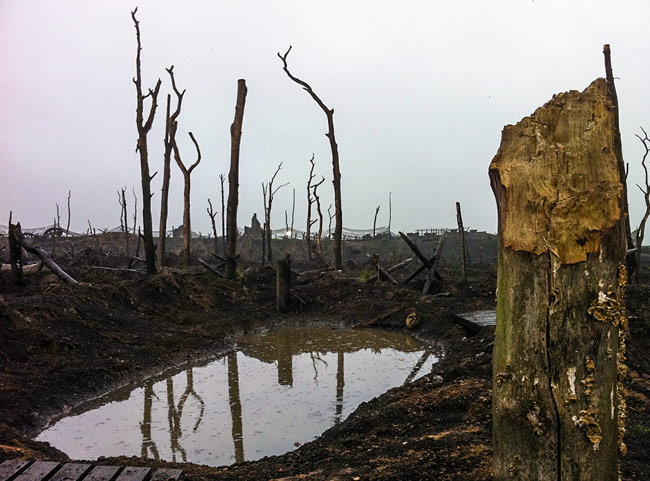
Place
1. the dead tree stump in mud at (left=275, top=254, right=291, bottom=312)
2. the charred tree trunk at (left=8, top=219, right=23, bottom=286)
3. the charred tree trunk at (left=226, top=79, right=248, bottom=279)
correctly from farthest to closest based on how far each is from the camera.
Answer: the charred tree trunk at (left=226, top=79, right=248, bottom=279), the dead tree stump in mud at (left=275, top=254, right=291, bottom=312), the charred tree trunk at (left=8, top=219, right=23, bottom=286)

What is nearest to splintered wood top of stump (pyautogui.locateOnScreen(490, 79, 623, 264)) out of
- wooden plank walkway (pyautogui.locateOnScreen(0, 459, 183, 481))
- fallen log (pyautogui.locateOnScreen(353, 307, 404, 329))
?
wooden plank walkway (pyautogui.locateOnScreen(0, 459, 183, 481))

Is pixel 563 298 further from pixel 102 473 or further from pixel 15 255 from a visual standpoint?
pixel 15 255

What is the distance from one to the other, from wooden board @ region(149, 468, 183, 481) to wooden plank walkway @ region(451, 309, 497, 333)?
6.19m

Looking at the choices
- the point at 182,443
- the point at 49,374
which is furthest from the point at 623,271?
the point at 49,374

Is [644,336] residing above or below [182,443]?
above

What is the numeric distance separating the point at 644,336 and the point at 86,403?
273 inches

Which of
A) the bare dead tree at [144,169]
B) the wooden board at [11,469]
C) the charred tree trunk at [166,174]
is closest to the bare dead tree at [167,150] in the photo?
the charred tree trunk at [166,174]

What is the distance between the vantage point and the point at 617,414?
7.02 feet

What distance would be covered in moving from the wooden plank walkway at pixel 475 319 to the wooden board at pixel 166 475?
20.3 feet

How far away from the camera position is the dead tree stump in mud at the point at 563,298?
2033 mm

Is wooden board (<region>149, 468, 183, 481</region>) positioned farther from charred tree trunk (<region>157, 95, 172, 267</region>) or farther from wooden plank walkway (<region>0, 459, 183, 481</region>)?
charred tree trunk (<region>157, 95, 172, 267</region>)

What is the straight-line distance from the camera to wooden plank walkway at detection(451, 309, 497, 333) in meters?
8.79

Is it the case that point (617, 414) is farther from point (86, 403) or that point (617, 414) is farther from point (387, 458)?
point (86, 403)

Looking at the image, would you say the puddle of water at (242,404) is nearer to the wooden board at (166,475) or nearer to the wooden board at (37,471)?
the wooden board at (166,475)
